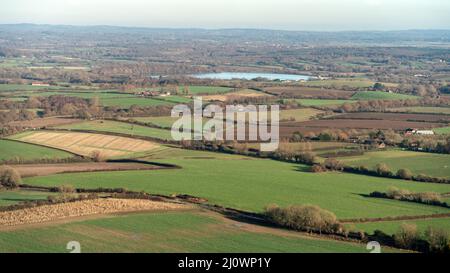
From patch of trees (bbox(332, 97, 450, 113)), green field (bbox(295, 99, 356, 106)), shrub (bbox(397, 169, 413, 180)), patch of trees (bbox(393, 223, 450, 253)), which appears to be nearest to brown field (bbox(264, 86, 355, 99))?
green field (bbox(295, 99, 356, 106))

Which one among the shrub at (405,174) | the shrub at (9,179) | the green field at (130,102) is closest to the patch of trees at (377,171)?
the shrub at (405,174)

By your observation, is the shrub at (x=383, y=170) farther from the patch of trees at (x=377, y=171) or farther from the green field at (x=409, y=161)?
the green field at (x=409, y=161)

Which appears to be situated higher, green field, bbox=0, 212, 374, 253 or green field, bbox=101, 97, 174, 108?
green field, bbox=0, 212, 374, 253

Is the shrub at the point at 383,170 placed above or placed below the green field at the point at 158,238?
below

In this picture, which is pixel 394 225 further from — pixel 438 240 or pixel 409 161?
pixel 409 161

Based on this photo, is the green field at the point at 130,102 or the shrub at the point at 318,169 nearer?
the shrub at the point at 318,169

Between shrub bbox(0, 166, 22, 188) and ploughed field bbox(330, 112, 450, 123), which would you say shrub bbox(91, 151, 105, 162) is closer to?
shrub bbox(0, 166, 22, 188)
